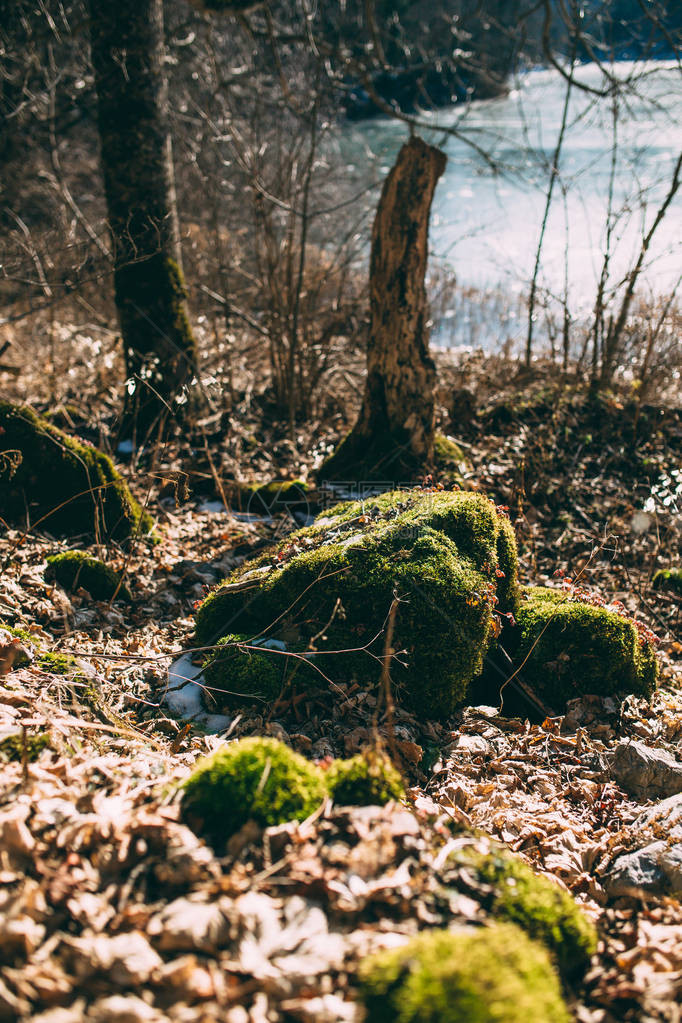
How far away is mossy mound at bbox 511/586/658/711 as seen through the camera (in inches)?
155

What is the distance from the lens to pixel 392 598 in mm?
3539

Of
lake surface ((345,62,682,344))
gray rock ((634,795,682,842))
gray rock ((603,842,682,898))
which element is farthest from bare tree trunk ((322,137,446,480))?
lake surface ((345,62,682,344))

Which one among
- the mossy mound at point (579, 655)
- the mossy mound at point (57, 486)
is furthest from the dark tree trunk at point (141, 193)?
the mossy mound at point (579, 655)

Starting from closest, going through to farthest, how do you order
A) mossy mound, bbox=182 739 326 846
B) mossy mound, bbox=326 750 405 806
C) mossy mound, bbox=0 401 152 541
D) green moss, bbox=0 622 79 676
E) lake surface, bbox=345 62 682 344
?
mossy mound, bbox=182 739 326 846 < mossy mound, bbox=326 750 405 806 < green moss, bbox=0 622 79 676 < mossy mound, bbox=0 401 152 541 < lake surface, bbox=345 62 682 344

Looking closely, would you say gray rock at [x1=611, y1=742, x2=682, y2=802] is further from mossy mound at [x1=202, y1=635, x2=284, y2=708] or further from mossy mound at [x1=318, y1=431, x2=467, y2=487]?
mossy mound at [x1=318, y1=431, x2=467, y2=487]

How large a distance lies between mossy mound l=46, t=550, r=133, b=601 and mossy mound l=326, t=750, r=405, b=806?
2466 millimetres

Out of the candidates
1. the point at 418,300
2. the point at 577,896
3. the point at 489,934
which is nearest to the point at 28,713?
the point at 489,934

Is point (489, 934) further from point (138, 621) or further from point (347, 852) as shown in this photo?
point (138, 621)

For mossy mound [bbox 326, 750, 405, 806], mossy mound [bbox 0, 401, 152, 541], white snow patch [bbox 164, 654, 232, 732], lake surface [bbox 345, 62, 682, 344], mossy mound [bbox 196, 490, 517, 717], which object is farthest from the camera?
lake surface [bbox 345, 62, 682, 344]

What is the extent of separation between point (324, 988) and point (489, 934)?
0.43 metres

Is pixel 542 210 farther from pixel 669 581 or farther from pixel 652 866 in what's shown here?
pixel 652 866

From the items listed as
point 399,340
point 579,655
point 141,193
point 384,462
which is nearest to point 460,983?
point 579,655

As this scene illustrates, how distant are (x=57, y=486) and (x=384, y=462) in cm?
269

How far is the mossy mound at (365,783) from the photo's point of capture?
2279 millimetres
